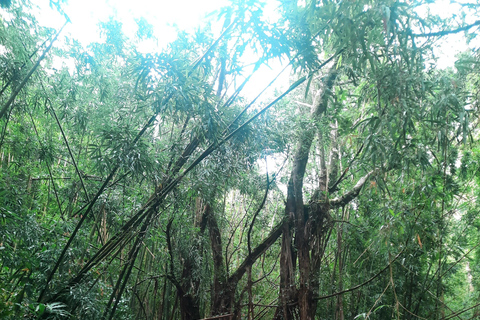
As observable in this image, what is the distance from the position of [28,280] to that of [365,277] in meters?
3.71

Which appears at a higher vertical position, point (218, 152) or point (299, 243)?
point (218, 152)

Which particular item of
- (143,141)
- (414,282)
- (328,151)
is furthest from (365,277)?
(143,141)

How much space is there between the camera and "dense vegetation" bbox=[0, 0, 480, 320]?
7.09ft

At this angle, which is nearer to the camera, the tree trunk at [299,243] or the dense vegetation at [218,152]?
the dense vegetation at [218,152]

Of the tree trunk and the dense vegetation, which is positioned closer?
the dense vegetation

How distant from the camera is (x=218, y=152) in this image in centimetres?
278

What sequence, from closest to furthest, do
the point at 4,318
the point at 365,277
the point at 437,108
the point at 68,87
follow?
the point at 4,318 < the point at 437,108 < the point at 68,87 < the point at 365,277

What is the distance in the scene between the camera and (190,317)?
403 centimetres

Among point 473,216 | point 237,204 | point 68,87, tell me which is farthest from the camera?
point 237,204

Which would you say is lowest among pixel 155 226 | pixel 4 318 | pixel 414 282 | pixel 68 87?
pixel 4 318

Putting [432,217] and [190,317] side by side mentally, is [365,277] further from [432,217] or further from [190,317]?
[190,317]

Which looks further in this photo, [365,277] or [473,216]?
[365,277]

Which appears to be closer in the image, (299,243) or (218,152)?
(218,152)

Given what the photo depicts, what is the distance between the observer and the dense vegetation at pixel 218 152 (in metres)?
2.16
